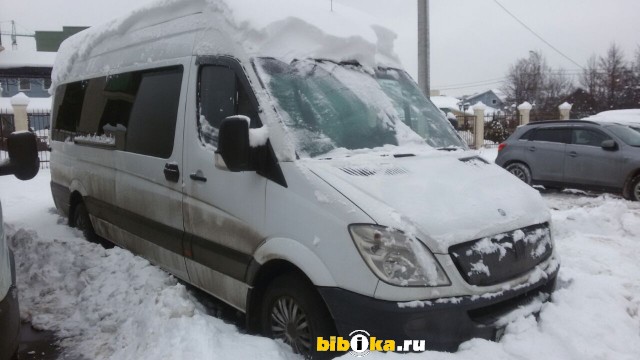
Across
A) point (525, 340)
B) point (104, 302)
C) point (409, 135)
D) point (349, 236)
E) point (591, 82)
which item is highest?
point (591, 82)

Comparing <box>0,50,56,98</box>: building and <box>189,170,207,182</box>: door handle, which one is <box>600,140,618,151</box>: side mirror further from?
<box>0,50,56,98</box>: building

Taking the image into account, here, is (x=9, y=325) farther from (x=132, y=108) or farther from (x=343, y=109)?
(x=132, y=108)

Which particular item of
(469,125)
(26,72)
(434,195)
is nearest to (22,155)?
(434,195)

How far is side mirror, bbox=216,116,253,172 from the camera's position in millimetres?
2982

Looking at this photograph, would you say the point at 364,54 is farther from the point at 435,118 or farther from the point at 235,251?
the point at 235,251

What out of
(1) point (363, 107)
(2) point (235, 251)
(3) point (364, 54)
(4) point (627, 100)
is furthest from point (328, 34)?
(4) point (627, 100)

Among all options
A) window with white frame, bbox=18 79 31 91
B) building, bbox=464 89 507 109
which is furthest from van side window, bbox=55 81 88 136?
building, bbox=464 89 507 109

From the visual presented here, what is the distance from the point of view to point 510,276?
2.89 metres

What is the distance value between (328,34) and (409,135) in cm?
99

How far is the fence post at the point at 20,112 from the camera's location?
16500 millimetres

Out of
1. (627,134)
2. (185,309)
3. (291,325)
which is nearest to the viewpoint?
(291,325)

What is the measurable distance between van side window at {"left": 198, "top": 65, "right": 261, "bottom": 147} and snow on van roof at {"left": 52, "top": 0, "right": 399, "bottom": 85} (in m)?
0.17

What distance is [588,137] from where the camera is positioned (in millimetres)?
10625

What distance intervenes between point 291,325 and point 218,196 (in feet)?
3.48
